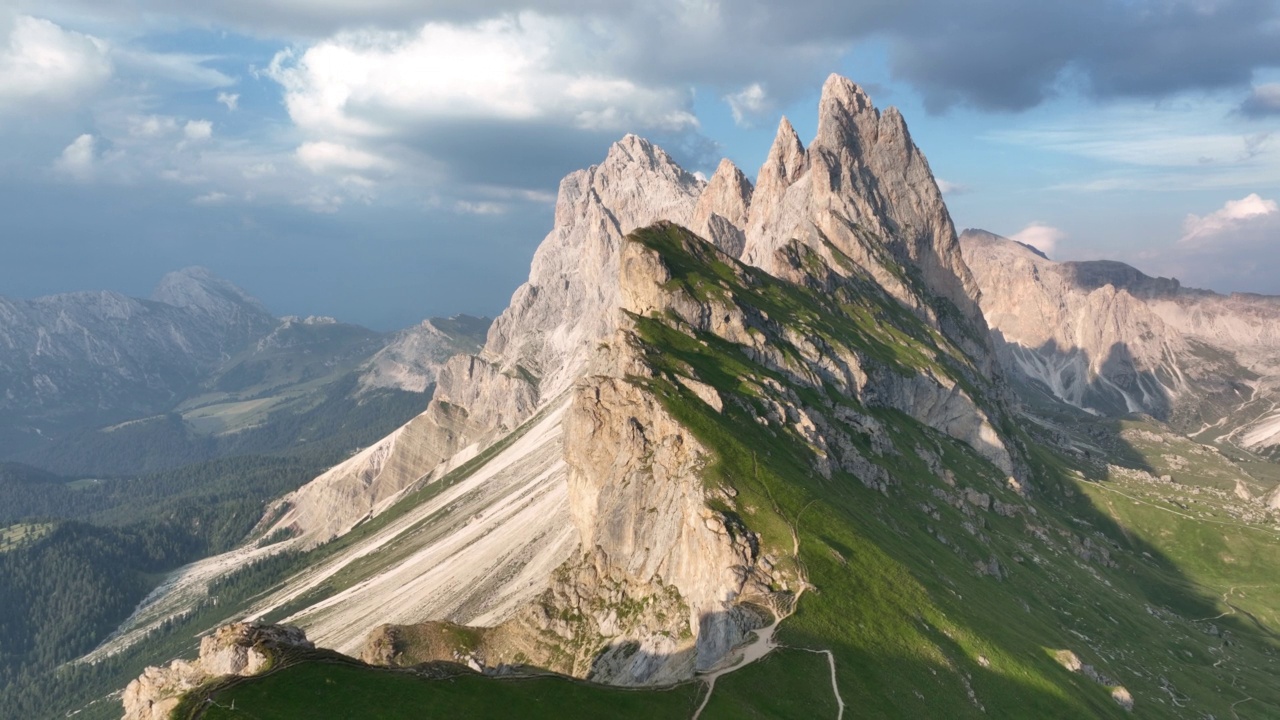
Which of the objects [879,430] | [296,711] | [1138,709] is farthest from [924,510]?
[296,711]

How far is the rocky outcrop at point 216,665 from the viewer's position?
5416cm

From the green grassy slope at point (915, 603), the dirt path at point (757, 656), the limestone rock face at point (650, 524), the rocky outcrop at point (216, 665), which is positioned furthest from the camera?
the limestone rock face at point (650, 524)

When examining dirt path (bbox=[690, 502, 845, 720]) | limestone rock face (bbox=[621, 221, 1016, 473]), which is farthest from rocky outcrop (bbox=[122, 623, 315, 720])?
limestone rock face (bbox=[621, 221, 1016, 473])

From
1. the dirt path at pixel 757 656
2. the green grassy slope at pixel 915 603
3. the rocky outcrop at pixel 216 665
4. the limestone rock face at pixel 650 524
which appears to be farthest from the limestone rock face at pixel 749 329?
the rocky outcrop at pixel 216 665

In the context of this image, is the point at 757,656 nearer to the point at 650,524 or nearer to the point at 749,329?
the point at 650,524

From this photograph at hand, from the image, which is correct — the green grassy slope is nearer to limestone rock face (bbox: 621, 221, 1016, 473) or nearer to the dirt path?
the dirt path

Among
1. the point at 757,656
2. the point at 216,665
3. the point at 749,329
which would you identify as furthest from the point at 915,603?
the point at 216,665

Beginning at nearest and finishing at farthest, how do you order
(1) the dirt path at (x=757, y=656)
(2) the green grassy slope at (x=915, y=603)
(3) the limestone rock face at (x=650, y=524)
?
(2) the green grassy slope at (x=915, y=603) < (1) the dirt path at (x=757, y=656) < (3) the limestone rock face at (x=650, y=524)

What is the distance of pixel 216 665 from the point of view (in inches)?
2169

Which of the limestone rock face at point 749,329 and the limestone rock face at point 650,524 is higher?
the limestone rock face at point 749,329

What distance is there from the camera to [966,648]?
92938 millimetres

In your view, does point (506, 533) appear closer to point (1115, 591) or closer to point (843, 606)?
point (843, 606)

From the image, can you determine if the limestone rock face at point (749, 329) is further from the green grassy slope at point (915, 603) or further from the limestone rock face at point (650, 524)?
the limestone rock face at point (650, 524)

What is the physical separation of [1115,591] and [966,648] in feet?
324
